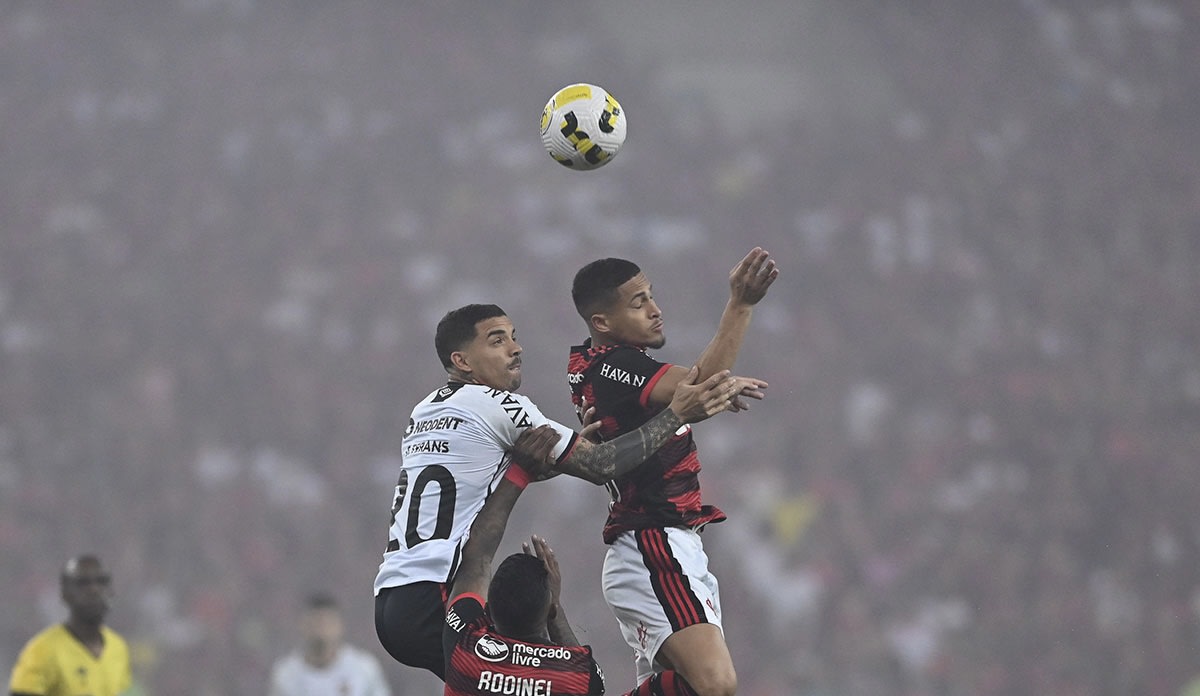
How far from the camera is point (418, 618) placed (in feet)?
14.5

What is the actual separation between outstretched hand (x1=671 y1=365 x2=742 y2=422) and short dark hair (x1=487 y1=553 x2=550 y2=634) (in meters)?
0.83

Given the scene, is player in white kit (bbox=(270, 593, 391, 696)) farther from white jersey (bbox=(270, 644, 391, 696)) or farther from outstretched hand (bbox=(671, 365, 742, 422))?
outstretched hand (bbox=(671, 365, 742, 422))

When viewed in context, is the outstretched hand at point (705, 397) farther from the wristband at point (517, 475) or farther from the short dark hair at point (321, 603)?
the short dark hair at point (321, 603)

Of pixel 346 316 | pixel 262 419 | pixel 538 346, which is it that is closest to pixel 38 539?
pixel 262 419

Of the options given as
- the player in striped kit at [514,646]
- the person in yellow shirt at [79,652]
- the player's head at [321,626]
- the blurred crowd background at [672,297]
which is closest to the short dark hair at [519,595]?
the player in striped kit at [514,646]

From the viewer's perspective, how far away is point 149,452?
46.1 feet

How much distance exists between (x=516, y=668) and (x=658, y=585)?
986 mm

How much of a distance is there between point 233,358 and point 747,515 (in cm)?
599

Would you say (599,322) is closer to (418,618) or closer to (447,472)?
(447,472)

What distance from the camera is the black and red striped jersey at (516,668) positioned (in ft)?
13.2

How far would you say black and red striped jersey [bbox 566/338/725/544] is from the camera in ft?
16.2

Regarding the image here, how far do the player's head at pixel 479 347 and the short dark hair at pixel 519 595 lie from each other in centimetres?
88

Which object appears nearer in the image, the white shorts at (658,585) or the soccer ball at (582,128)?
the white shorts at (658,585)

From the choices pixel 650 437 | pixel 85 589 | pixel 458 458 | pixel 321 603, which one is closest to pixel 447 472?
pixel 458 458
